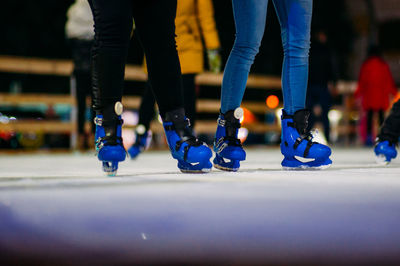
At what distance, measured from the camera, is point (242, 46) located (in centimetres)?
196

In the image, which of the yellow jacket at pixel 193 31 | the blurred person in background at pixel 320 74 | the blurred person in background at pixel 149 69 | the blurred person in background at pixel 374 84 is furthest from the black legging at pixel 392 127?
the blurred person in background at pixel 374 84

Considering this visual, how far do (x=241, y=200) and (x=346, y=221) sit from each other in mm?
261

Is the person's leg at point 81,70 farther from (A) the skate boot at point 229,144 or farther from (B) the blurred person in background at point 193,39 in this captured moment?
(A) the skate boot at point 229,144

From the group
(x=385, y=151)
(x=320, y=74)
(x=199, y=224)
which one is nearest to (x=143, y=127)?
(x=385, y=151)

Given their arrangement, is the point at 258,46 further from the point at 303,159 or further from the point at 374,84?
the point at 374,84

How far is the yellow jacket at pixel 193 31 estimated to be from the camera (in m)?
2.59

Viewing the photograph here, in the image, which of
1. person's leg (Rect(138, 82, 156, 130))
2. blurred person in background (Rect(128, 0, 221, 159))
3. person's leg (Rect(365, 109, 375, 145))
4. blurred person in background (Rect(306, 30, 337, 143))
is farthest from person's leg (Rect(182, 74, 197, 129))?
person's leg (Rect(365, 109, 375, 145))

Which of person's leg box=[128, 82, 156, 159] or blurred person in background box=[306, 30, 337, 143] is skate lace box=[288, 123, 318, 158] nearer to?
person's leg box=[128, 82, 156, 159]

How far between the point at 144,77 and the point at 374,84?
2.64 m

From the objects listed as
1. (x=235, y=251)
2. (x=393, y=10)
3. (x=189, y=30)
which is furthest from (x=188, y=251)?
(x=393, y=10)

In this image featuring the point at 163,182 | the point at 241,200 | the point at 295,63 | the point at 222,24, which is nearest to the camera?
the point at 241,200

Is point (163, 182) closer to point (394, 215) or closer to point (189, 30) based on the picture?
point (394, 215)

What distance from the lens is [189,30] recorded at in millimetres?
2623

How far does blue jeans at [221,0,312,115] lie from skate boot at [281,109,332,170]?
0.15 ft
